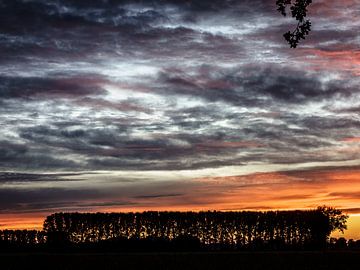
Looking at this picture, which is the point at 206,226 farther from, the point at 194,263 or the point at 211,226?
the point at 194,263

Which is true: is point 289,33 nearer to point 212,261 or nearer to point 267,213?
point 212,261

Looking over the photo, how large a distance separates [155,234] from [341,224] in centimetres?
1806

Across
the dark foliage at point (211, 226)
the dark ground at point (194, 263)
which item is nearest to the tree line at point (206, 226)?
the dark foliage at point (211, 226)

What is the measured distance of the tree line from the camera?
6131cm

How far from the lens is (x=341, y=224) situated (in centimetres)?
6216

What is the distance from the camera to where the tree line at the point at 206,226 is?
61312 millimetres

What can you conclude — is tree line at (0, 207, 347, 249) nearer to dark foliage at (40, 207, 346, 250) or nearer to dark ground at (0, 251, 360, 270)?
A: dark foliage at (40, 207, 346, 250)

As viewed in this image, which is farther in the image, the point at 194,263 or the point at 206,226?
the point at 206,226

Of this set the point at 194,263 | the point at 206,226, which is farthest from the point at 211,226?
the point at 194,263

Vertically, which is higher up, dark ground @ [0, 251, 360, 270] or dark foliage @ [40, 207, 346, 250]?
dark foliage @ [40, 207, 346, 250]

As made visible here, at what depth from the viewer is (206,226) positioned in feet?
204

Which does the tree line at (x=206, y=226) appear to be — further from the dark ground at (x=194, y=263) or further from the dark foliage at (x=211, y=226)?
the dark ground at (x=194, y=263)

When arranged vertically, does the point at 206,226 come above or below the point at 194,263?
above

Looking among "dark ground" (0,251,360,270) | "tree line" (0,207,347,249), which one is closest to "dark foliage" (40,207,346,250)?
"tree line" (0,207,347,249)
